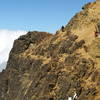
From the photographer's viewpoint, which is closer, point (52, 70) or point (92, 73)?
point (92, 73)

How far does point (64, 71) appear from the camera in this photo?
377 ft

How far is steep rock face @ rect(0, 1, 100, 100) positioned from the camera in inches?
4220

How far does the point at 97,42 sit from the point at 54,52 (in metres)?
21.4

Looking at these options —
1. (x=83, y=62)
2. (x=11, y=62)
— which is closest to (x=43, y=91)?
(x=83, y=62)

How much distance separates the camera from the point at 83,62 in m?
112

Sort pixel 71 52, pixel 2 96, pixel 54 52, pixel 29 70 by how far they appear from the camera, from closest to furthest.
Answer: pixel 71 52 → pixel 54 52 → pixel 29 70 → pixel 2 96

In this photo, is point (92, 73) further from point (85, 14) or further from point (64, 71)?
point (85, 14)

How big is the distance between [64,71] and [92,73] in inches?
462

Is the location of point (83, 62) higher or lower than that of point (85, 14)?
lower

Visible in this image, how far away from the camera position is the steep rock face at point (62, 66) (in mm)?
107188

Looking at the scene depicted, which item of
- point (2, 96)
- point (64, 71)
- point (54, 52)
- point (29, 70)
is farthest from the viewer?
point (2, 96)

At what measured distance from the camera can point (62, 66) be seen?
119062 millimetres

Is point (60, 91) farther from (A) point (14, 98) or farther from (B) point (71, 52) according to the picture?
(A) point (14, 98)

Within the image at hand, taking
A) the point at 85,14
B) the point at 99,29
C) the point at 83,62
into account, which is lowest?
the point at 83,62
